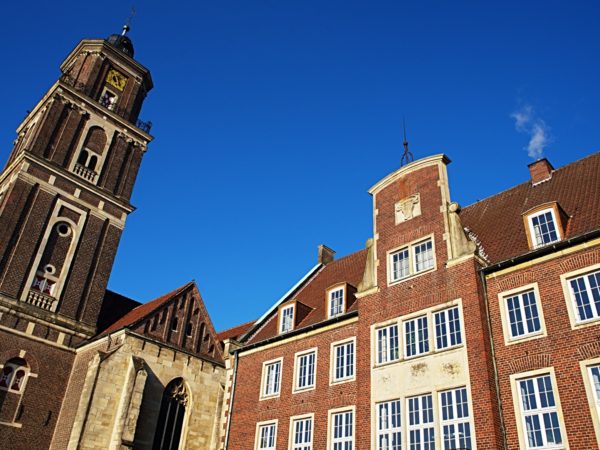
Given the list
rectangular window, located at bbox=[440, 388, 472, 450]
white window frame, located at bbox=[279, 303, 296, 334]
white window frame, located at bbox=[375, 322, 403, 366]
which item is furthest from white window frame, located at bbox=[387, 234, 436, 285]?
white window frame, located at bbox=[279, 303, 296, 334]

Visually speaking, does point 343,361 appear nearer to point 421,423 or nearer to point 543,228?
point 421,423

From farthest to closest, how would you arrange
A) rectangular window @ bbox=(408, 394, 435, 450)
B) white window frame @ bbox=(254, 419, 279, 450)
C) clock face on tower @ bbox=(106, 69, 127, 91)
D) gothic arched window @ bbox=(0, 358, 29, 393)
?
clock face on tower @ bbox=(106, 69, 127, 91) < gothic arched window @ bbox=(0, 358, 29, 393) < white window frame @ bbox=(254, 419, 279, 450) < rectangular window @ bbox=(408, 394, 435, 450)

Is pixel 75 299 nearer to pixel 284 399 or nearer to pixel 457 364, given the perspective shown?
pixel 284 399

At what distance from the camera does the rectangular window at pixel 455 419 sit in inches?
664

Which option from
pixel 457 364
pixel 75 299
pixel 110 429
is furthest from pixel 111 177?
pixel 457 364

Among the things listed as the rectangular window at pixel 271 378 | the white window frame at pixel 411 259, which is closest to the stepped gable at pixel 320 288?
the rectangular window at pixel 271 378

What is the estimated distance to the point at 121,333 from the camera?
3112cm

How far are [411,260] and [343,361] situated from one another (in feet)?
18.5

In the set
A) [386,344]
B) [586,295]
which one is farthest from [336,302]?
[586,295]

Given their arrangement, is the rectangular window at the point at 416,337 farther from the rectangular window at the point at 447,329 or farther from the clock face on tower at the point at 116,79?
the clock face on tower at the point at 116,79

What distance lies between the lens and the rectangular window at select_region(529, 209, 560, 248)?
18858mm

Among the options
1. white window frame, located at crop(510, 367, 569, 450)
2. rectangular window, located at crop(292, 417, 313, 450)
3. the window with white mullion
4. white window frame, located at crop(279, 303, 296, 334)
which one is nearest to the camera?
white window frame, located at crop(510, 367, 569, 450)

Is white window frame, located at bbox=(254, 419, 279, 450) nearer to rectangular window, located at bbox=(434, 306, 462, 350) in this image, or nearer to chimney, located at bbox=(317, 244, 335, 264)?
rectangular window, located at bbox=(434, 306, 462, 350)

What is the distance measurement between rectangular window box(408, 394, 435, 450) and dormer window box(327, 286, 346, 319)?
681cm
